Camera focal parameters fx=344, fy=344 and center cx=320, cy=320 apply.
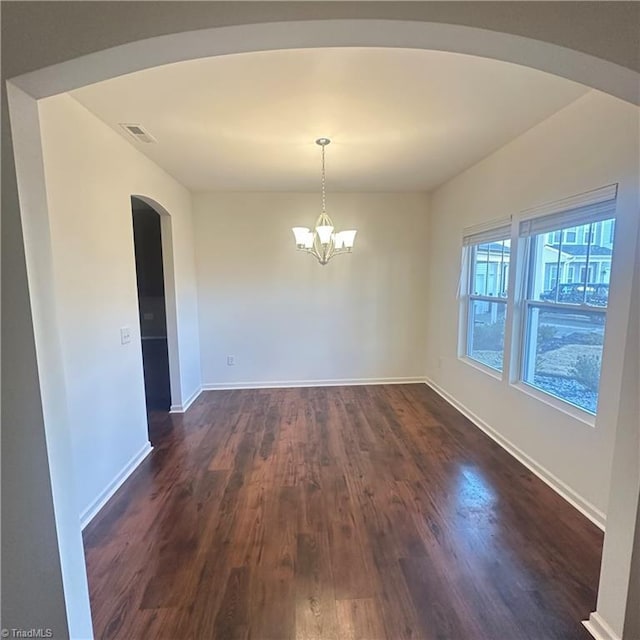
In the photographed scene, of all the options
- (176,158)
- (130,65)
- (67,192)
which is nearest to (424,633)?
(130,65)

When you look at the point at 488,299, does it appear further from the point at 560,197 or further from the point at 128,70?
the point at 128,70

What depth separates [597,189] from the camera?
6.95ft

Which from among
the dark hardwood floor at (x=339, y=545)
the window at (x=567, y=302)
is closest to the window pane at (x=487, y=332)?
the window at (x=567, y=302)

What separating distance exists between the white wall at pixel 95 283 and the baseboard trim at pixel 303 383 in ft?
5.68

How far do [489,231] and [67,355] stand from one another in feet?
11.9

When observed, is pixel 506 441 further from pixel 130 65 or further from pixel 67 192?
pixel 67 192

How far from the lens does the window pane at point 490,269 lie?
3.26 m

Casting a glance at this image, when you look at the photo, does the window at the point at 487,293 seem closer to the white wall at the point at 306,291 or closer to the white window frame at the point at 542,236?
the white window frame at the point at 542,236

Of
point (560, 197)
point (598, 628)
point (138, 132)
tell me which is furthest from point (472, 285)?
point (138, 132)

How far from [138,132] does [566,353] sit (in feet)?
11.8

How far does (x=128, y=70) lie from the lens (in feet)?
4.00

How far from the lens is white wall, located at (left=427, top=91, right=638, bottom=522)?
6.37ft

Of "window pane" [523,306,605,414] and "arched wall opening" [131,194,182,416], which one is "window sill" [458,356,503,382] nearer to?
"window pane" [523,306,605,414]

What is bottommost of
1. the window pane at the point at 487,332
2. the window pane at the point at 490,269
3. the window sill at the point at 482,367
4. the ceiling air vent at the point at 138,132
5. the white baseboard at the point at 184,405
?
the white baseboard at the point at 184,405
